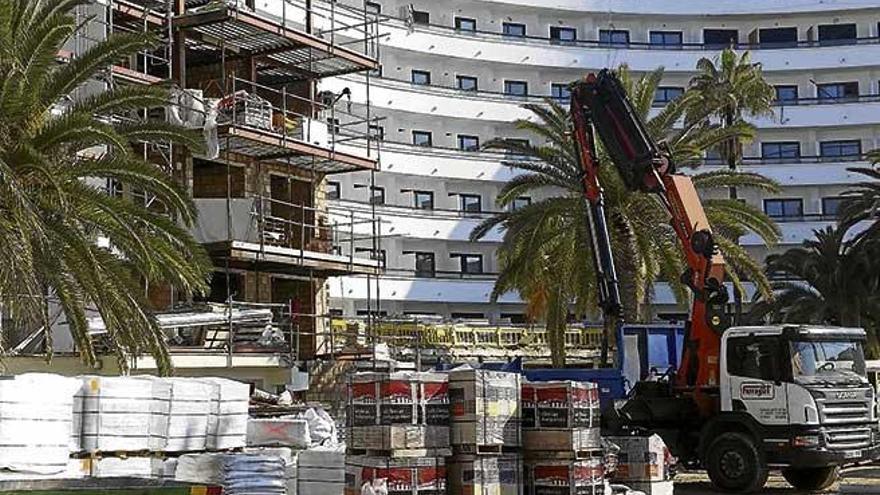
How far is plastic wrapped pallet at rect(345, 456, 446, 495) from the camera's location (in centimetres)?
1280

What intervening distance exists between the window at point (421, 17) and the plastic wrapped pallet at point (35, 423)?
44.8 meters

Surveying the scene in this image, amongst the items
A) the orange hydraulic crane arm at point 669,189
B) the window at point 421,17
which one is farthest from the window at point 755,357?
the window at point 421,17

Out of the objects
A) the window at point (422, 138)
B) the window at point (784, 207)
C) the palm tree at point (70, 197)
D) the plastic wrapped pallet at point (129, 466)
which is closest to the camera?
the plastic wrapped pallet at point (129, 466)

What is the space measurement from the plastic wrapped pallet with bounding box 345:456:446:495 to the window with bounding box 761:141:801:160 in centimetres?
4972

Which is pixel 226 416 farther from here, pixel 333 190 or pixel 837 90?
pixel 837 90

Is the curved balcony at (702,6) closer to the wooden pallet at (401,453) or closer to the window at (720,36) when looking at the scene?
the window at (720,36)

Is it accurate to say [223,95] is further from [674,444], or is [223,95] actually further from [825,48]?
[825,48]

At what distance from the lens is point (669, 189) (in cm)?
2100

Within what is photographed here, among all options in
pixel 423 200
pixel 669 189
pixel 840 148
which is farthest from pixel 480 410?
pixel 840 148

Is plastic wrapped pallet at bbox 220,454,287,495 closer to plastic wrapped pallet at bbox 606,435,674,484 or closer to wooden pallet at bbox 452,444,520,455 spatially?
wooden pallet at bbox 452,444,520,455

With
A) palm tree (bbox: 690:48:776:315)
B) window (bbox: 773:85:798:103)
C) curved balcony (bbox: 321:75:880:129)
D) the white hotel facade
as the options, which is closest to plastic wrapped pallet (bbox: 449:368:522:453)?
curved balcony (bbox: 321:75:880:129)

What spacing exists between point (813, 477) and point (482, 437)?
8.65 meters

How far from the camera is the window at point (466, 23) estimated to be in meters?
58.1

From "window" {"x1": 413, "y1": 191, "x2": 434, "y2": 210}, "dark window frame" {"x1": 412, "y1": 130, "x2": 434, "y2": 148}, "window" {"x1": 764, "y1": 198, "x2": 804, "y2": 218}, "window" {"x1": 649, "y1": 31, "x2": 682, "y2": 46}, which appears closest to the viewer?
"window" {"x1": 413, "y1": 191, "x2": 434, "y2": 210}
